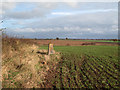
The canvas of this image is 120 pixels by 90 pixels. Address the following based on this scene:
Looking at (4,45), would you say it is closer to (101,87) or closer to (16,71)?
(16,71)

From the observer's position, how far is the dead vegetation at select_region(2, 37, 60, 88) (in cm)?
1127

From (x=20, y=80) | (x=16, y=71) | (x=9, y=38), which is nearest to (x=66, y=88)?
(x=20, y=80)

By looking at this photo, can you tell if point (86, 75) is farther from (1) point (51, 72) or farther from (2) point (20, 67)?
(2) point (20, 67)

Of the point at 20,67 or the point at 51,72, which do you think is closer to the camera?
the point at 20,67

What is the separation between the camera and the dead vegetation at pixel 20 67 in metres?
11.3

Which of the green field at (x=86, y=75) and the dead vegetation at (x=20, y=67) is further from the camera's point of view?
the dead vegetation at (x=20, y=67)

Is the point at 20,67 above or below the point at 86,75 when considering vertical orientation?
above

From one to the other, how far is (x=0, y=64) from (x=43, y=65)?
14.9 feet

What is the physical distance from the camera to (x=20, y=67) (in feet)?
44.3

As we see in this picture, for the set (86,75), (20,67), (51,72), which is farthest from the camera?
(51,72)

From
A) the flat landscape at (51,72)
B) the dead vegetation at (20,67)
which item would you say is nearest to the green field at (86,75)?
→ the flat landscape at (51,72)

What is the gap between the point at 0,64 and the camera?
43.0 ft

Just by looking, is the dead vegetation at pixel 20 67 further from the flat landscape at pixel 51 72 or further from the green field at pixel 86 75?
the green field at pixel 86 75

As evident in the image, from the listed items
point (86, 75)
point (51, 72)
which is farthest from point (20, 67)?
point (86, 75)
